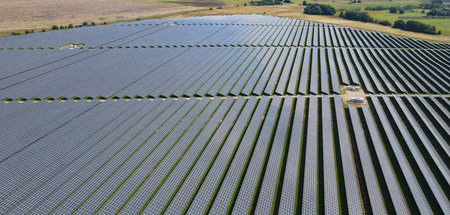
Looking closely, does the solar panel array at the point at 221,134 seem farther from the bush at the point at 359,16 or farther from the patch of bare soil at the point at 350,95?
the bush at the point at 359,16

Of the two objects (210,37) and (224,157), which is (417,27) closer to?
(210,37)

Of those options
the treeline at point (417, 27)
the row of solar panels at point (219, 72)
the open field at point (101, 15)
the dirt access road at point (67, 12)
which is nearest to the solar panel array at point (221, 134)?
the row of solar panels at point (219, 72)

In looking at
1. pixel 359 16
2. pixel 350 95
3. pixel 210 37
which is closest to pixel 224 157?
pixel 350 95

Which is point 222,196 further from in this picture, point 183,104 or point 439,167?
point 439,167

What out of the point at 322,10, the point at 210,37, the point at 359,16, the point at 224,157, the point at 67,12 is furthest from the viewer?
the point at 322,10

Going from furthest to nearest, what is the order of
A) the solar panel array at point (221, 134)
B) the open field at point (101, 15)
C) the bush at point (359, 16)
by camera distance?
the bush at point (359, 16) < the open field at point (101, 15) < the solar panel array at point (221, 134)

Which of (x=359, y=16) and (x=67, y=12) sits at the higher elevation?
(x=67, y=12)
